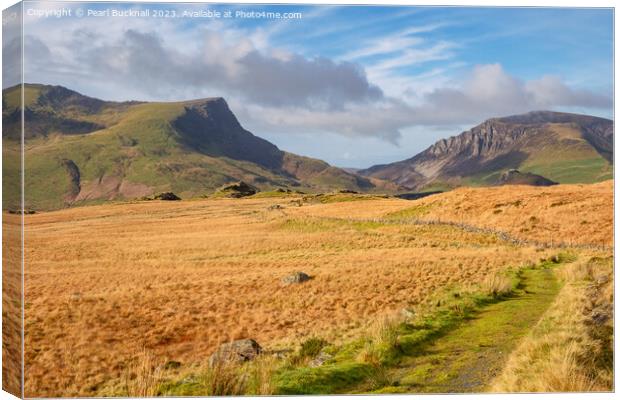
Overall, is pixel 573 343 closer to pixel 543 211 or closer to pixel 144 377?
pixel 543 211

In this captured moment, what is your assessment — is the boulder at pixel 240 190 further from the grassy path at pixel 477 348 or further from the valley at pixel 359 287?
the grassy path at pixel 477 348

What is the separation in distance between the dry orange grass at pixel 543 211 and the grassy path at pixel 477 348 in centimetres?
118

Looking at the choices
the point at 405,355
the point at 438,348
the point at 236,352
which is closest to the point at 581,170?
the point at 438,348

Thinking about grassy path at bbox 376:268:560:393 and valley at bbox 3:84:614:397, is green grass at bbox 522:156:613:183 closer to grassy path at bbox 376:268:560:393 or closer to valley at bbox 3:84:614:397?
valley at bbox 3:84:614:397

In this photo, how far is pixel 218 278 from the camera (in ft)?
43.7

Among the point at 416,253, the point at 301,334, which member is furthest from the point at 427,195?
the point at 301,334

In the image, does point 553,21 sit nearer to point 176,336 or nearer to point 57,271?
point 176,336

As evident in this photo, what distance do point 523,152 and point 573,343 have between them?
815 centimetres

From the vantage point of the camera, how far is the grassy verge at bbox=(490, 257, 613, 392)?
8320 millimetres

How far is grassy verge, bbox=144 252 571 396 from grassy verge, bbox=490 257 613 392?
321 mm

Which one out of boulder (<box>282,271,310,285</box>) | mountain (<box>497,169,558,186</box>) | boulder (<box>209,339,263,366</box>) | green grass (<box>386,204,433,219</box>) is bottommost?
boulder (<box>209,339,263,366</box>)

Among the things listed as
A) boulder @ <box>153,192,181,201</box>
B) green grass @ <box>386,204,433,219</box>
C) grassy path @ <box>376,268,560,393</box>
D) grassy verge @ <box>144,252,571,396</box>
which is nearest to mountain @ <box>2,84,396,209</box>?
boulder @ <box>153,192,181,201</box>

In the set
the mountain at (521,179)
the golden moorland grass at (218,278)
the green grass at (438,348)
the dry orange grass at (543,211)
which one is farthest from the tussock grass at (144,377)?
the mountain at (521,179)

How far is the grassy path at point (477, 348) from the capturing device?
27.6 ft
